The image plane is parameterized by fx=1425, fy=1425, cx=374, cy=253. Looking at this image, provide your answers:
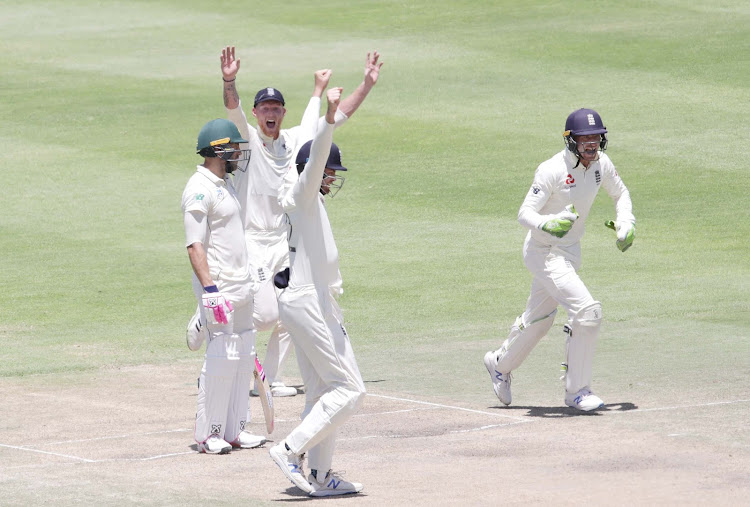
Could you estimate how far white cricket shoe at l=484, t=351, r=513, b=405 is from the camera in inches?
424

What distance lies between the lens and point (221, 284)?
9.74m

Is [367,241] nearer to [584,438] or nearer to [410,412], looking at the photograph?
[410,412]

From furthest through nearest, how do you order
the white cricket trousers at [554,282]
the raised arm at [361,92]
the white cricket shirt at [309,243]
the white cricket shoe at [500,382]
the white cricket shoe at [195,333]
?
the white cricket shoe at [500,382] → the white cricket trousers at [554,282] → the white cricket shoe at [195,333] → the raised arm at [361,92] → the white cricket shirt at [309,243]

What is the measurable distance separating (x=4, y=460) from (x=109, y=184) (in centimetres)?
1183

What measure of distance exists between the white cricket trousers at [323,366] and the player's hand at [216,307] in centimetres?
102

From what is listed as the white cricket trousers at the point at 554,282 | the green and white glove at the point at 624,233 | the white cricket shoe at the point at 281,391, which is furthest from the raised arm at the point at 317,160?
the white cricket shoe at the point at 281,391

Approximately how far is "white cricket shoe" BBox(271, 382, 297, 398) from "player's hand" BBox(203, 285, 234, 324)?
2.37 metres

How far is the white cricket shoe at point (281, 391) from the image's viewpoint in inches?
458

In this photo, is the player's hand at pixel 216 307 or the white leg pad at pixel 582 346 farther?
the white leg pad at pixel 582 346

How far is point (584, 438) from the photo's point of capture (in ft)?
31.0

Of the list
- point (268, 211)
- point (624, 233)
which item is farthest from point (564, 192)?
point (268, 211)

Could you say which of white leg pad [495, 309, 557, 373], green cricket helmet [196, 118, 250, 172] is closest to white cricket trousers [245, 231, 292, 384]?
green cricket helmet [196, 118, 250, 172]

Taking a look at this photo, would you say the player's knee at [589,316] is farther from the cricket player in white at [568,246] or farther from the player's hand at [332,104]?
the player's hand at [332,104]

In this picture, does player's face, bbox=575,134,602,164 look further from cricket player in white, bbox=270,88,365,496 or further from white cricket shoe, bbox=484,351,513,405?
cricket player in white, bbox=270,88,365,496
